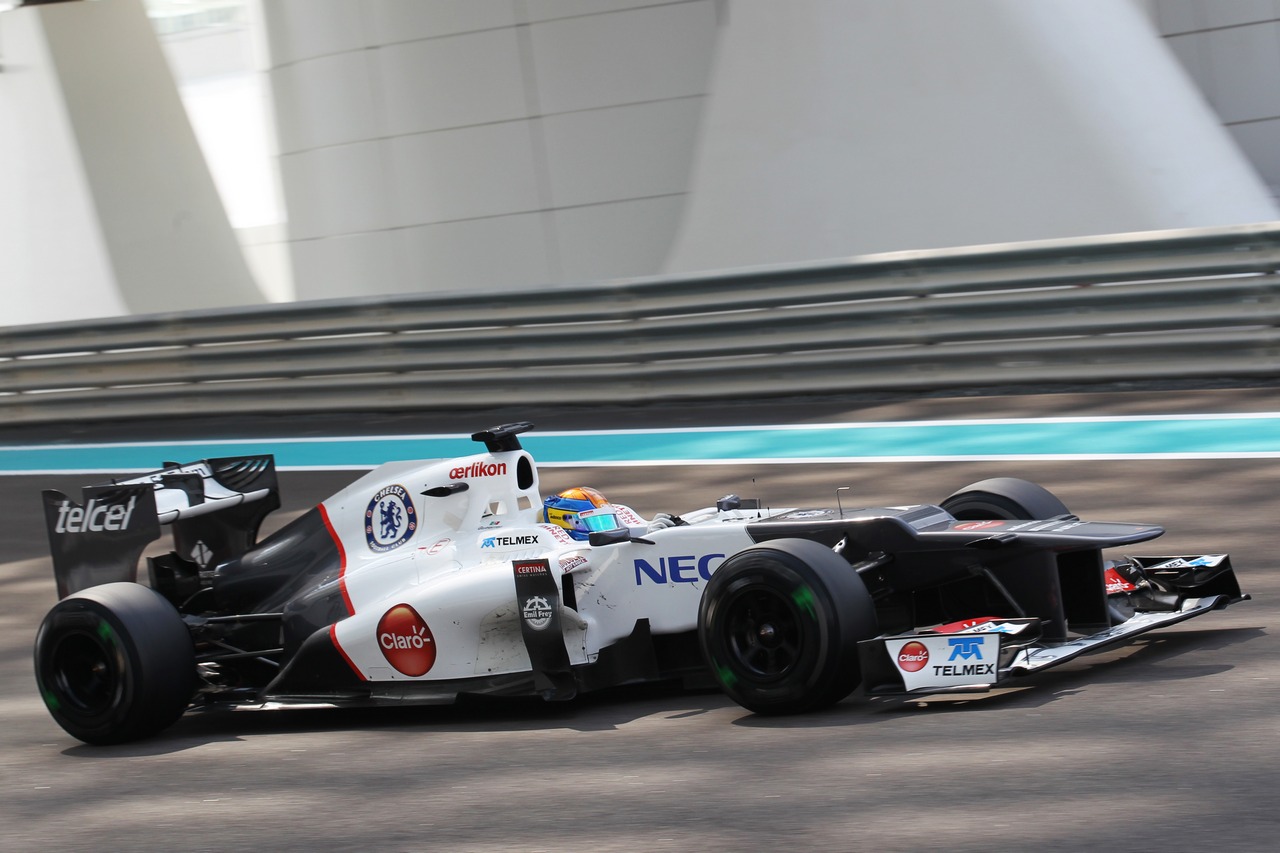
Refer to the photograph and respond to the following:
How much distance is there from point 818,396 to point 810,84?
242 centimetres

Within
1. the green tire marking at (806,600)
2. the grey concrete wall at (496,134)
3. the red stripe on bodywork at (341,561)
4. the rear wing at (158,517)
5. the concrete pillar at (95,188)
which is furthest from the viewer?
the concrete pillar at (95,188)

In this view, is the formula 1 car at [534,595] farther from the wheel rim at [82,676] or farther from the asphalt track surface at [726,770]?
the asphalt track surface at [726,770]

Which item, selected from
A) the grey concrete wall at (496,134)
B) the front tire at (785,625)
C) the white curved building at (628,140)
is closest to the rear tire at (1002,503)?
the front tire at (785,625)

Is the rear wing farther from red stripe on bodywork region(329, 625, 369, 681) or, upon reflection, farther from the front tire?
the front tire

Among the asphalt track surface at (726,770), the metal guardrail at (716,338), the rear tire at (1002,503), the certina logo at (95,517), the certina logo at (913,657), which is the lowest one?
the asphalt track surface at (726,770)

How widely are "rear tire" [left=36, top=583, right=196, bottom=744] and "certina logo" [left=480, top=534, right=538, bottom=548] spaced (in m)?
1.27

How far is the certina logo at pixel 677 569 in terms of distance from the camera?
229 inches

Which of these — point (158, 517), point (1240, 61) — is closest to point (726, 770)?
point (158, 517)

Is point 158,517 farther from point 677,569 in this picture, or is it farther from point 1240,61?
point 1240,61

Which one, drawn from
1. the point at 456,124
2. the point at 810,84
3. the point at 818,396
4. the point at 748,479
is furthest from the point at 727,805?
the point at 456,124

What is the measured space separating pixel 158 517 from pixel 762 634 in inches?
120

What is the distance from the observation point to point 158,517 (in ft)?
23.4

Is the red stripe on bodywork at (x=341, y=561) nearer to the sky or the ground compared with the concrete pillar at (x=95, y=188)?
nearer to the ground

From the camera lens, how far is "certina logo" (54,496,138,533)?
7.03 m
